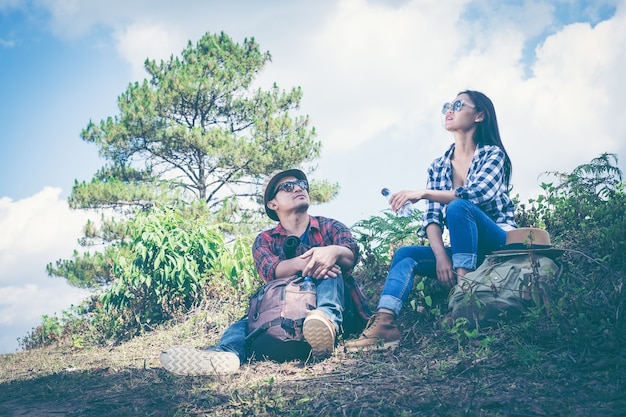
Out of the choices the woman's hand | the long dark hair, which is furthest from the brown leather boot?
the long dark hair

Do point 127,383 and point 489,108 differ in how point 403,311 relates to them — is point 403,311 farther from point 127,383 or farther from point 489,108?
point 127,383

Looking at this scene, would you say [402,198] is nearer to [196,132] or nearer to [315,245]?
[315,245]

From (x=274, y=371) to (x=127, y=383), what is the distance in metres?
1.14

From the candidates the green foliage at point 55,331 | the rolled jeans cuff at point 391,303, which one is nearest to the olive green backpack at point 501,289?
the rolled jeans cuff at point 391,303

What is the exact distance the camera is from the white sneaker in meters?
3.74

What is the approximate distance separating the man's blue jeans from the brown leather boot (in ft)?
0.58

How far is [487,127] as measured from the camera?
4.58 m

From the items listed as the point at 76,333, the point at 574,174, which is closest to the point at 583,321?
the point at 574,174

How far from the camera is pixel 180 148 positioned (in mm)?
17219

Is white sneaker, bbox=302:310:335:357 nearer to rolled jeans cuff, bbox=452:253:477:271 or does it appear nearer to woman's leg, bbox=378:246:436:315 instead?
woman's leg, bbox=378:246:436:315

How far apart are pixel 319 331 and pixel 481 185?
5.25ft

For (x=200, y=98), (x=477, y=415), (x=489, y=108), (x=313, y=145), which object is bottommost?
(x=477, y=415)

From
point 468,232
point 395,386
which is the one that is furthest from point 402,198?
point 395,386

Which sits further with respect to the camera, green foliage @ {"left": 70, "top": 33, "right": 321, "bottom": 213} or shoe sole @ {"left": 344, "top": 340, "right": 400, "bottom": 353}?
green foliage @ {"left": 70, "top": 33, "right": 321, "bottom": 213}
